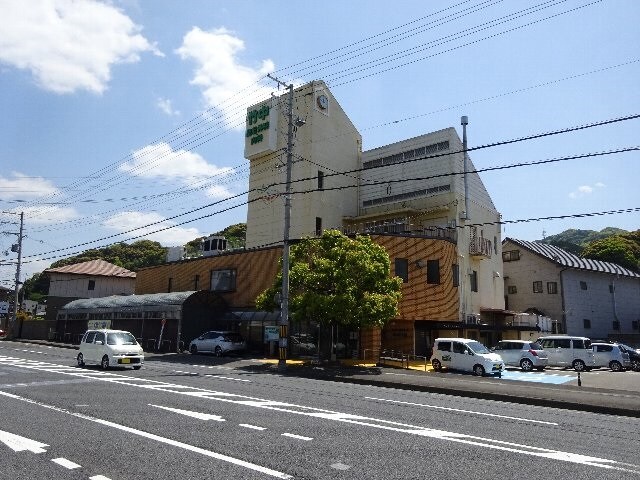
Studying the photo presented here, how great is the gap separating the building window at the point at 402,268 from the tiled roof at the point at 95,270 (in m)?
41.9

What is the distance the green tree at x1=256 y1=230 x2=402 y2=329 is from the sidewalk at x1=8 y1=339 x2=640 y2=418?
2.56 metres

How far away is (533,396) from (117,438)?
1179 cm

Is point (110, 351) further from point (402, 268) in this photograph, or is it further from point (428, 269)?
point (428, 269)

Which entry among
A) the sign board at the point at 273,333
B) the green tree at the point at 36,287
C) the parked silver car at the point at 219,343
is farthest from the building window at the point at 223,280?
the green tree at the point at 36,287

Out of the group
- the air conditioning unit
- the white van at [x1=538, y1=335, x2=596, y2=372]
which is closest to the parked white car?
the white van at [x1=538, y1=335, x2=596, y2=372]

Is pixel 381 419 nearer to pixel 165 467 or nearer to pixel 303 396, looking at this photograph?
pixel 303 396

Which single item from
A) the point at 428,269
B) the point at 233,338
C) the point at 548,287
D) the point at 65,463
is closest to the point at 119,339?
the point at 233,338

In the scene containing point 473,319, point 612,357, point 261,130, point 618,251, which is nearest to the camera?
point 612,357

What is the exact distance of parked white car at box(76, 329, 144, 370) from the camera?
21.0 meters

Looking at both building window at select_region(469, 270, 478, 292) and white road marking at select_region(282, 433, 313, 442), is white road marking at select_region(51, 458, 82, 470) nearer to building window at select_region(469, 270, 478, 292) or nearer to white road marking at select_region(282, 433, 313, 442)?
white road marking at select_region(282, 433, 313, 442)

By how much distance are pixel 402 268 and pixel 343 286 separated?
7319 mm

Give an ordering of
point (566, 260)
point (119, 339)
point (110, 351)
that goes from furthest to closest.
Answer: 1. point (566, 260)
2. point (119, 339)
3. point (110, 351)

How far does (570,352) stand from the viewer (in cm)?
2762

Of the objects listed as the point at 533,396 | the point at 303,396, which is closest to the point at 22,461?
the point at 303,396
